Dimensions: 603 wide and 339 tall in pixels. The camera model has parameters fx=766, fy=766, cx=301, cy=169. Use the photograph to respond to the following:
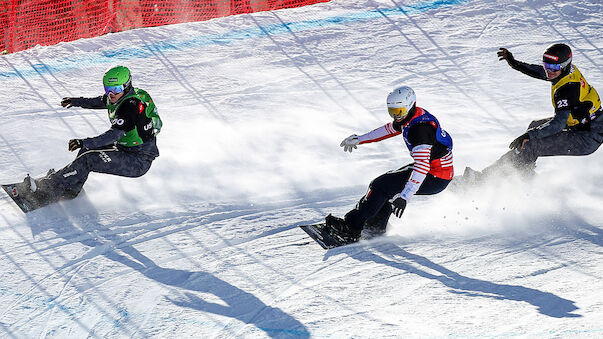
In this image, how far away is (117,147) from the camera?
24.5 feet

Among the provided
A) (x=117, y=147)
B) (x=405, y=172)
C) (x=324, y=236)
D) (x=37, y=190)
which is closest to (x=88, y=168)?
(x=117, y=147)

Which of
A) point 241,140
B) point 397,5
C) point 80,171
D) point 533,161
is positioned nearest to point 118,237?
point 80,171

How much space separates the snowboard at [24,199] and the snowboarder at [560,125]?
4.25m

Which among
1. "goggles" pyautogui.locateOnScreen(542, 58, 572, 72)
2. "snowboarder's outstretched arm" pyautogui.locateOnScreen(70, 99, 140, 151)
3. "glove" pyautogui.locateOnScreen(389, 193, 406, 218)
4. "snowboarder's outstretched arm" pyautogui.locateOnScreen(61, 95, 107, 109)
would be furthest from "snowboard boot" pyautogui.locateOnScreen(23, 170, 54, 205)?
"goggles" pyautogui.locateOnScreen(542, 58, 572, 72)

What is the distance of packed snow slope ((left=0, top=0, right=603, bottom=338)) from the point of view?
563 cm

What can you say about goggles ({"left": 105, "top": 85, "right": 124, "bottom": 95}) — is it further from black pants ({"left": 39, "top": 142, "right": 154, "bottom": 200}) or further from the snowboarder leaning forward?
the snowboarder leaning forward

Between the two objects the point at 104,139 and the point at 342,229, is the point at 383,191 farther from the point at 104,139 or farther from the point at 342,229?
the point at 104,139

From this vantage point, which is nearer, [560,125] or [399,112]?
[399,112]

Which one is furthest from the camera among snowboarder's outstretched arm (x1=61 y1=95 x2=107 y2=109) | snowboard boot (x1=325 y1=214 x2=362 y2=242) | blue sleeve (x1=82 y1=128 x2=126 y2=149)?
snowboarder's outstretched arm (x1=61 y1=95 x2=107 y2=109)

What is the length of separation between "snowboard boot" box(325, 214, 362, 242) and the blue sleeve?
2089 mm

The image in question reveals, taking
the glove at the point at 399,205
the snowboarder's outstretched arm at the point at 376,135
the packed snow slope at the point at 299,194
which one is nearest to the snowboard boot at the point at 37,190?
the packed snow slope at the point at 299,194

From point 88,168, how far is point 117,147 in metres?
0.35

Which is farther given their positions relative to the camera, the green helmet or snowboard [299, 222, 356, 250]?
the green helmet

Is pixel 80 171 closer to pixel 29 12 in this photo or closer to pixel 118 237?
pixel 118 237
